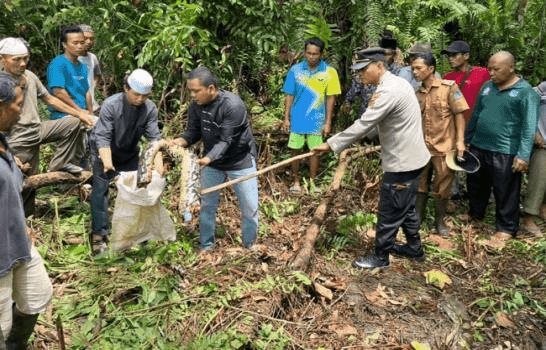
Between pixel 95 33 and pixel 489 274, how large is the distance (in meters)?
5.56

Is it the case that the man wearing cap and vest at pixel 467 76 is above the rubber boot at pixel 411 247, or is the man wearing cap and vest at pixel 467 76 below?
above

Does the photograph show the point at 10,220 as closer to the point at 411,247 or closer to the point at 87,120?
Result: the point at 87,120

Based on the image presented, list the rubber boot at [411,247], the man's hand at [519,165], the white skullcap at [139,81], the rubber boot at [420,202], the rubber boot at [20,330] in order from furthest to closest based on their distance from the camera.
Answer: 1. the rubber boot at [420,202]
2. the man's hand at [519,165]
3. the rubber boot at [411,247]
4. the white skullcap at [139,81]
5. the rubber boot at [20,330]

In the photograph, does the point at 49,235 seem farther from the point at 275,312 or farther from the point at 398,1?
the point at 398,1

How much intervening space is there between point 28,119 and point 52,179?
0.67 m

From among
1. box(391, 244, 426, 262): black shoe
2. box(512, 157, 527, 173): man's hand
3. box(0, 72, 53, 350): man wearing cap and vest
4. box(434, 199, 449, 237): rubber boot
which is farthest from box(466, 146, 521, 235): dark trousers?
box(0, 72, 53, 350): man wearing cap and vest

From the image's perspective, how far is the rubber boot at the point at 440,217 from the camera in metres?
5.71

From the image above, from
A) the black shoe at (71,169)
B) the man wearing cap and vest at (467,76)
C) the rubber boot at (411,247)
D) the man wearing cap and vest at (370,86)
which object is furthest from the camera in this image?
the man wearing cap and vest at (370,86)

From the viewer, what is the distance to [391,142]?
4621 mm

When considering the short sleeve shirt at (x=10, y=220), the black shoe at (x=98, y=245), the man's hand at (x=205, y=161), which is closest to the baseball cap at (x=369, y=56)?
the man's hand at (x=205, y=161)

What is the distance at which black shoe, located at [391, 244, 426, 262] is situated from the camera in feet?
16.9

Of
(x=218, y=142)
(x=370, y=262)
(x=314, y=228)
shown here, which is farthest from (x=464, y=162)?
(x=218, y=142)

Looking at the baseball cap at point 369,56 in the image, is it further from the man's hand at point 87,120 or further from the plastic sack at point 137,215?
the man's hand at point 87,120

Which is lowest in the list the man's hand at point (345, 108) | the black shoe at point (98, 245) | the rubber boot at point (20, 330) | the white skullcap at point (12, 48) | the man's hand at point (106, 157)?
the black shoe at point (98, 245)
